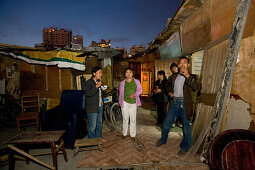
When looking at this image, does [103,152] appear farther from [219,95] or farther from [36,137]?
[219,95]

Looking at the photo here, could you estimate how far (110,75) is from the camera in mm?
9898

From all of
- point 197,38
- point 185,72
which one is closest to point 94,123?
point 185,72

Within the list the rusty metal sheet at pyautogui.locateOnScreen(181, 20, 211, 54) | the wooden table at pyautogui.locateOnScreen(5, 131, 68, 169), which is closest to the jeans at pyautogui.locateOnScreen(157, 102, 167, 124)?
the rusty metal sheet at pyautogui.locateOnScreen(181, 20, 211, 54)

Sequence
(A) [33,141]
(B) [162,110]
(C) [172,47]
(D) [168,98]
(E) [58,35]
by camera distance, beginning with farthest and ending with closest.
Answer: (E) [58,35], (C) [172,47], (B) [162,110], (D) [168,98], (A) [33,141]

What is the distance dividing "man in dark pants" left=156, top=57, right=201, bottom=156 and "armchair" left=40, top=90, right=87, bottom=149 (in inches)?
99.1

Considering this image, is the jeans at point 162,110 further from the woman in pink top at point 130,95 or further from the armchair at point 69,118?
the armchair at point 69,118

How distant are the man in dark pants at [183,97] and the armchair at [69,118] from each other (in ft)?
8.26

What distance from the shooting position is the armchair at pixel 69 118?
3.61m

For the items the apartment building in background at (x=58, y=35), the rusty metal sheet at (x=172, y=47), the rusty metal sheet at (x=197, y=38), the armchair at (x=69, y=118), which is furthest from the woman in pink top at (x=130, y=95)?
the apartment building in background at (x=58, y=35)

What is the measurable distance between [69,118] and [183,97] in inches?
125

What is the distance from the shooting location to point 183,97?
3164 mm

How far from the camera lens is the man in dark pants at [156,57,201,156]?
3.02m

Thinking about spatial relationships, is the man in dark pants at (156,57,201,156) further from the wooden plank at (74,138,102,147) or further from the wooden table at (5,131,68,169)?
the wooden table at (5,131,68,169)

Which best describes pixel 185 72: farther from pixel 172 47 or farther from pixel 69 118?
pixel 172 47
